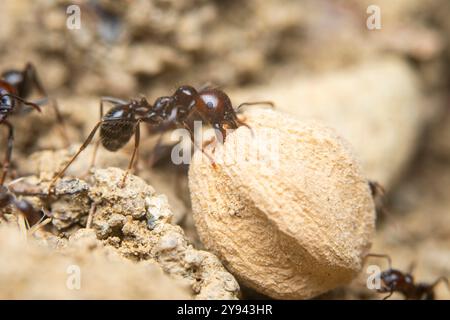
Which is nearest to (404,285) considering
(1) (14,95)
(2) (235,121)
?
(2) (235,121)

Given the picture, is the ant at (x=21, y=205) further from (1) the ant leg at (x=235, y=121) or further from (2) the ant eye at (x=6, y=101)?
(1) the ant leg at (x=235, y=121)

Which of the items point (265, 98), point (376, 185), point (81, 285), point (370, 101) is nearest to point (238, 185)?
point (81, 285)

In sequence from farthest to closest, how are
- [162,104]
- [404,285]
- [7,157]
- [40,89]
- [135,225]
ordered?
[40,89] → [162,104] → [404,285] → [7,157] → [135,225]

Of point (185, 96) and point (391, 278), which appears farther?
point (185, 96)

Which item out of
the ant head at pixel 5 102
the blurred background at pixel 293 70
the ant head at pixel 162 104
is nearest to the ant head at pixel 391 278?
the blurred background at pixel 293 70

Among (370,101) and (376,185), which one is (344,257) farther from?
(370,101)

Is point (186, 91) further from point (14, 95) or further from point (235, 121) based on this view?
point (14, 95)
